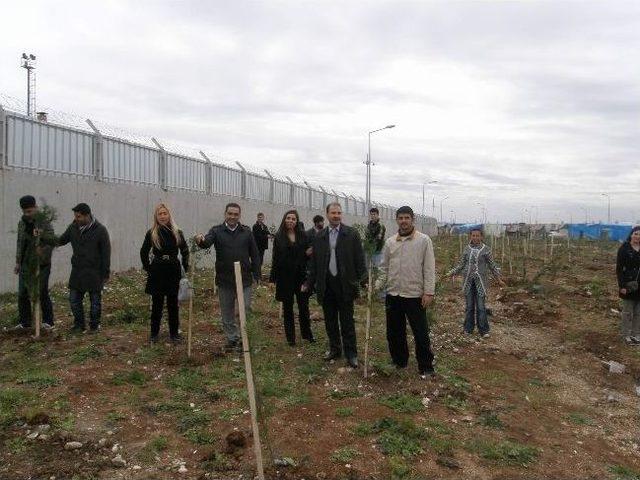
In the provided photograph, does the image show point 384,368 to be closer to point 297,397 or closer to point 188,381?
point 297,397

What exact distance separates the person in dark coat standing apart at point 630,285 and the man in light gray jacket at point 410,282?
164 inches

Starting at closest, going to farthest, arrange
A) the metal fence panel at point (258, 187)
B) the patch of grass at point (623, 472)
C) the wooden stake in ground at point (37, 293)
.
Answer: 1. the patch of grass at point (623, 472)
2. the wooden stake in ground at point (37, 293)
3. the metal fence panel at point (258, 187)

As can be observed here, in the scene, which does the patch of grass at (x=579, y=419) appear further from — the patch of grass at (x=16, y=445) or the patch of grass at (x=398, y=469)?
the patch of grass at (x=16, y=445)

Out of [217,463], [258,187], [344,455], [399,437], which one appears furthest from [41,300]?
[258,187]

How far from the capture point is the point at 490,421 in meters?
5.22

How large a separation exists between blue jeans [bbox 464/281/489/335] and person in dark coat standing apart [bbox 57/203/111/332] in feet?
17.6

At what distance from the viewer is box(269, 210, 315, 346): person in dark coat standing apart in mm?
7434

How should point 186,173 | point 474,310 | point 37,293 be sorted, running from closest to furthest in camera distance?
point 37,293
point 474,310
point 186,173

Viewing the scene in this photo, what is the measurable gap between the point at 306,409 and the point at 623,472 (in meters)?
2.61

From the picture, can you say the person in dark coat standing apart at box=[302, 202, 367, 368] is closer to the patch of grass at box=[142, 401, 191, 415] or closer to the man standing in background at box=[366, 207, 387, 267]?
the man standing in background at box=[366, 207, 387, 267]

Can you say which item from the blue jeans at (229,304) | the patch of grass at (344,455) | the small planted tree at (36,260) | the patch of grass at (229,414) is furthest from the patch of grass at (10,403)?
the patch of grass at (344,455)

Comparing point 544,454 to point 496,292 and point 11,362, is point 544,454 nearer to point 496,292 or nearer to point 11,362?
point 11,362

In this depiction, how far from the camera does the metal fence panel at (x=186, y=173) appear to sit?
16281mm

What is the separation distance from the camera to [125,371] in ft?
20.3
